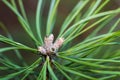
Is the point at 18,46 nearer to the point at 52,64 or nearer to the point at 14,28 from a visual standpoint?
the point at 52,64

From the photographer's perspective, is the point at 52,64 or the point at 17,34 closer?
the point at 52,64

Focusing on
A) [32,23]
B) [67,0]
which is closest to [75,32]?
[32,23]

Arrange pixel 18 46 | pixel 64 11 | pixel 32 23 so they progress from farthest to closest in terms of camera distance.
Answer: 1. pixel 64 11
2. pixel 32 23
3. pixel 18 46

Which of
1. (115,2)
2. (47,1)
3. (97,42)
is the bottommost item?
(97,42)

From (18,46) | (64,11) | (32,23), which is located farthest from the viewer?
(64,11)

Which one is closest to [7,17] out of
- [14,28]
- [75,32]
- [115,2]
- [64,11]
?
[14,28]

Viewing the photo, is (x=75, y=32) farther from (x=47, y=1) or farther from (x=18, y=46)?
(x=47, y=1)

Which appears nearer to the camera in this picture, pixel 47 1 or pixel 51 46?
pixel 51 46

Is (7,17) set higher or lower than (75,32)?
higher

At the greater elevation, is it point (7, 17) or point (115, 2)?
point (7, 17)
